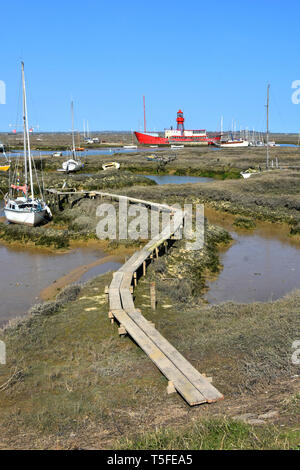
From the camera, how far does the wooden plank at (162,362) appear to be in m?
8.16

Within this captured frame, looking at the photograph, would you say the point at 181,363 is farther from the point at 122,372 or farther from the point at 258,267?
the point at 258,267

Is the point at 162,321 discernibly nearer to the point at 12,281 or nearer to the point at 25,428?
the point at 25,428

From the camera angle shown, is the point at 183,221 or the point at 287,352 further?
the point at 183,221

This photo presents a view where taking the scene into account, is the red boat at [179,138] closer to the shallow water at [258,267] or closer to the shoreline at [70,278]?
the shallow water at [258,267]

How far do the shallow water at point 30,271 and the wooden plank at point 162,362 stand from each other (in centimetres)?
541

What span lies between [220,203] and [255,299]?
20014 millimetres

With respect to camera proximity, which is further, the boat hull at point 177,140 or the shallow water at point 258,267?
the boat hull at point 177,140

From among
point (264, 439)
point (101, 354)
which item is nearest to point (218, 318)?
point (101, 354)

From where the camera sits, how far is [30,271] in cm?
2109

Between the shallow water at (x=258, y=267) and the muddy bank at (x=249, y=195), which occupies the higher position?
the muddy bank at (x=249, y=195)

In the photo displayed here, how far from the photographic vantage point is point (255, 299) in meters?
16.9

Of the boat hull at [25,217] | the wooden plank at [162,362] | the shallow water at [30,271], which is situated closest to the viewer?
the wooden plank at [162,362]

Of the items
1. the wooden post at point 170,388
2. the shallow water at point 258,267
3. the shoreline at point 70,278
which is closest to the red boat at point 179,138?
the shallow water at point 258,267

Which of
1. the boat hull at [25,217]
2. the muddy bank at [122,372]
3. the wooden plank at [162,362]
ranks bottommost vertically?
the muddy bank at [122,372]
